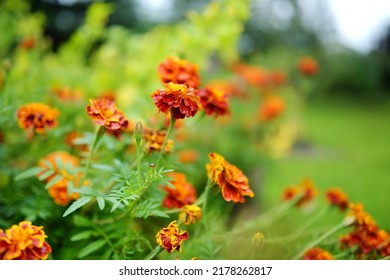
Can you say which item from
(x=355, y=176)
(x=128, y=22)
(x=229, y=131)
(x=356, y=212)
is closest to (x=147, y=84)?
(x=229, y=131)

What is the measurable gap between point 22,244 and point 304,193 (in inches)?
29.6

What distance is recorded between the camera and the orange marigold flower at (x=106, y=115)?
0.76m

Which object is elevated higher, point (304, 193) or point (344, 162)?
point (304, 193)

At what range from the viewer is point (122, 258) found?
2.78ft

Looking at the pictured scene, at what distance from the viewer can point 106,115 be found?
78 centimetres

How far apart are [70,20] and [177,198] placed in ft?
22.0

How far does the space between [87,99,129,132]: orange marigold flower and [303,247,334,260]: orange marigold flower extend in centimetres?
47

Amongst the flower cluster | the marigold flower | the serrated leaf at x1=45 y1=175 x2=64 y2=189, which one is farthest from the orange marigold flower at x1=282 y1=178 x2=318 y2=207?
the serrated leaf at x1=45 y1=175 x2=64 y2=189

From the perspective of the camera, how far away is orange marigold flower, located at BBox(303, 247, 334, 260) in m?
0.86

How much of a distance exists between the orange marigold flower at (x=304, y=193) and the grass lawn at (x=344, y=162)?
969 mm

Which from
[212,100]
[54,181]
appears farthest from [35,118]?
[212,100]

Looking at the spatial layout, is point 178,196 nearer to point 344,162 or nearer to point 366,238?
point 366,238

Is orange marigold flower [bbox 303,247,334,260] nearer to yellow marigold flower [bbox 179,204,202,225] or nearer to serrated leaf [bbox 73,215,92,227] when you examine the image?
yellow marigold flower [bbox 179,204,202,225]

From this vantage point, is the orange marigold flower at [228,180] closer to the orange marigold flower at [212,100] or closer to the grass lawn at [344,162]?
the orange marigold flower at [212,100]
